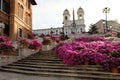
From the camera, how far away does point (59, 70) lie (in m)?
14.7

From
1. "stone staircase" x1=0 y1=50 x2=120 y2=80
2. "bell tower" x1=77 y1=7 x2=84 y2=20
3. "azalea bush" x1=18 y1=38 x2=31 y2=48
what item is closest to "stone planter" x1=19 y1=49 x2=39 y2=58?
"azalea bush" x1=18 y1=38 x2=31 y2=48

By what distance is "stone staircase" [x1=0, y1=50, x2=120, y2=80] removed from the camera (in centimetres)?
1308

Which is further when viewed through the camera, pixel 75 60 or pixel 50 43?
pixel 50 43

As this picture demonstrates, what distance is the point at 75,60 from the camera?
15.2 meters

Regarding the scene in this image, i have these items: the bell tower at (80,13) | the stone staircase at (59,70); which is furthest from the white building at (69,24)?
the stone staircase at (59,70)

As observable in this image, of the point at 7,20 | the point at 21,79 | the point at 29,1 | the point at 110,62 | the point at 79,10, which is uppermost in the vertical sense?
the point at 79,10

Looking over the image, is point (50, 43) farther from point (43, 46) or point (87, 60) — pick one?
point (87, 60)

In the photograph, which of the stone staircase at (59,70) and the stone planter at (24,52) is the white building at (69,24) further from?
the stone staircase at (59,70)

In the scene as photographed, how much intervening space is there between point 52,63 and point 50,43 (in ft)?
31.3

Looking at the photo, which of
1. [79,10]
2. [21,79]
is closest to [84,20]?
[79,10]

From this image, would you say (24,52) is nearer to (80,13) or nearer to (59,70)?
(59,70)

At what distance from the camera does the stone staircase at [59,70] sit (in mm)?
13077

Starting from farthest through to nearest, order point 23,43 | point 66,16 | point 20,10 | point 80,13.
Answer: point 66,16 → point 80,13 → point 20,10 → point 23,43

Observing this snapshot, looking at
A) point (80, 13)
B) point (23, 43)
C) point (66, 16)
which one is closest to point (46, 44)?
point (23, 43)
